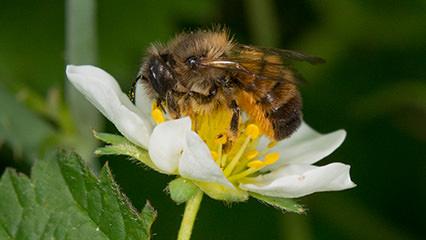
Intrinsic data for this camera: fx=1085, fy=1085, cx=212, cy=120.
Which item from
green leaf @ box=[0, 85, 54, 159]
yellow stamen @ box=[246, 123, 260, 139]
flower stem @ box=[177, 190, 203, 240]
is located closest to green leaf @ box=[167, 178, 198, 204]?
flower stem @ box=[177, 190, 203, 240]

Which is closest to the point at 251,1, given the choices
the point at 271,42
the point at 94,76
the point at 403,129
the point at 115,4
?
the point at 271,42

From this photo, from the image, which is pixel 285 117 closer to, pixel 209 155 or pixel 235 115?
pixel 235 115

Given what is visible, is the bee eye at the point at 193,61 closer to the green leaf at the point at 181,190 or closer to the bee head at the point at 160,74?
the bee head at the point at 160,74

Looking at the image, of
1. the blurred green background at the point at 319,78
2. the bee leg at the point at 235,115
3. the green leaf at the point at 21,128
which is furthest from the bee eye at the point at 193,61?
the blurred green background at the point at 319,78

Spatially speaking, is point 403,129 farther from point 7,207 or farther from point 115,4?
point 7,207

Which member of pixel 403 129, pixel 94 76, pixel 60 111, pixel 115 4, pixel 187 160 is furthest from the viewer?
pixel 403 129

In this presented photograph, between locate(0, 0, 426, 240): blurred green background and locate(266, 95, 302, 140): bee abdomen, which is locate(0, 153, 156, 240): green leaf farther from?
locate(0, 0, 426, 240): blurred green background

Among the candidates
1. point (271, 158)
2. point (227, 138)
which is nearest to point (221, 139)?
point (227, 138)
